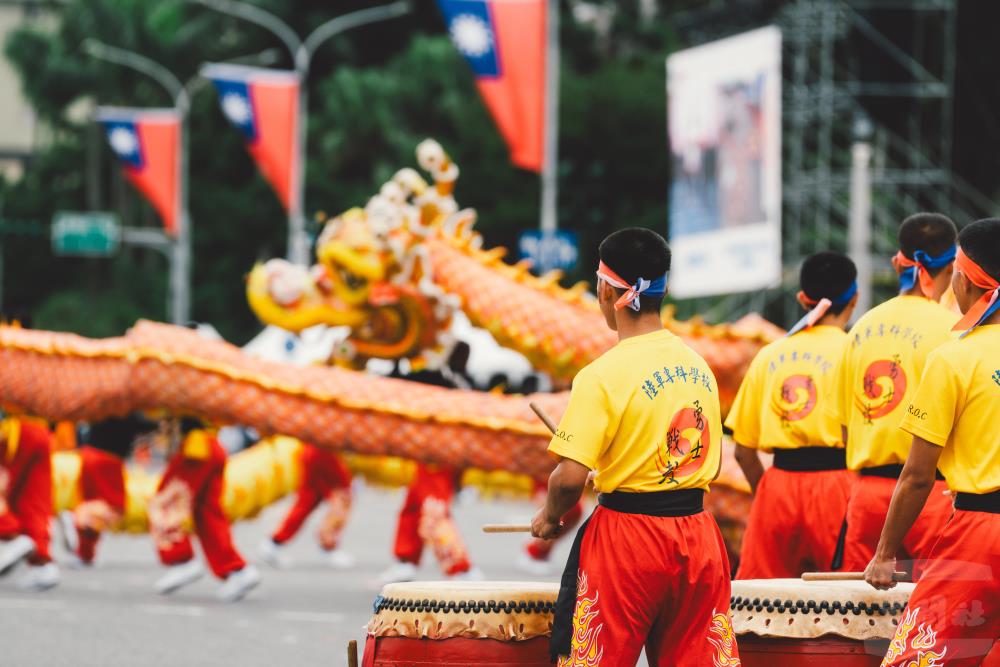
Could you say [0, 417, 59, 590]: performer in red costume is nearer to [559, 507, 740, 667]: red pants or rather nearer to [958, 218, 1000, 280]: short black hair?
[559, 507, 740, 667]: red pants

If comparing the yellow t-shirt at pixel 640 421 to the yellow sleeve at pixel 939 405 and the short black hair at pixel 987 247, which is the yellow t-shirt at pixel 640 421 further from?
the short black hair at pixel 987 247

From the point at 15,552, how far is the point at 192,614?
2005 millimetres

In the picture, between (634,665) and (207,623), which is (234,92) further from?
(634,665)

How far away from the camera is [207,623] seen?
11219 millimetres

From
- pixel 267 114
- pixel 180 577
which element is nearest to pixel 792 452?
pixel 180 577

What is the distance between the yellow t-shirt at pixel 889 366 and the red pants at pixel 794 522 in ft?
1.67

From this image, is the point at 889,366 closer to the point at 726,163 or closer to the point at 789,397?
the point at 789,397

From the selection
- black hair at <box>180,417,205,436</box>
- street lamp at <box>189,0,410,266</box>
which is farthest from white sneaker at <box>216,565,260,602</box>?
street lamp at <box>189,0,410,266</box>

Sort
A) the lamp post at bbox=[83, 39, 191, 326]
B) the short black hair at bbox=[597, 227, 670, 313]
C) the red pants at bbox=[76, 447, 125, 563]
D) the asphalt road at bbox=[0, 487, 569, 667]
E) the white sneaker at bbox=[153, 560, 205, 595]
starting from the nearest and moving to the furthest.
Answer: the short black hair at bbox=[597, 227, 670, 313] → the asphalt road at bbox=[0, 487, 569, 667] → the white sneaker at bbox=[153, 560, 205, 595] → the red pants at bbox=[76, 447, 125, 563] → the lamp post at bbox=[83, 39, 191, 326]

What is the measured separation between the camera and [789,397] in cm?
739

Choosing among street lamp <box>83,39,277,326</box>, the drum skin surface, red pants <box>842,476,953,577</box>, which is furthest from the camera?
street lamp <box>83,39,277,326</box>

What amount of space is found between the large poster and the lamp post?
14.4 metres

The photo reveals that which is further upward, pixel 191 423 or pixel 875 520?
pixel 875 520

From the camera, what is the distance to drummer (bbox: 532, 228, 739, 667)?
5.36 meters
